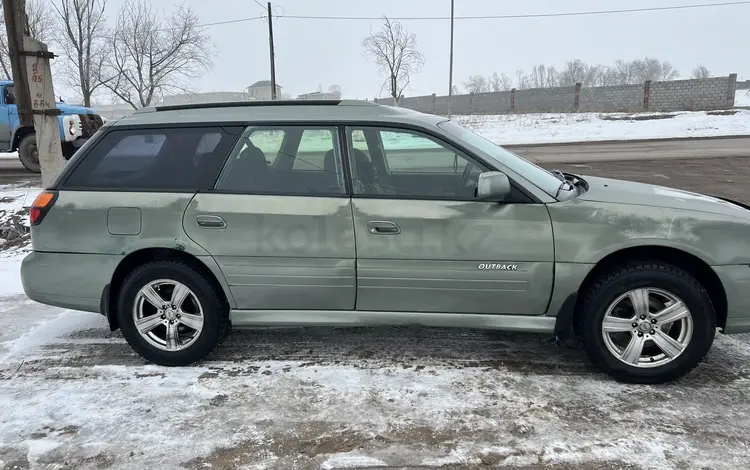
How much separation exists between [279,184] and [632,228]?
7.24 feet

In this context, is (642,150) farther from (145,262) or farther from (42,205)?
(42,205)

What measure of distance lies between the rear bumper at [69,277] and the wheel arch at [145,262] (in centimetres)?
5

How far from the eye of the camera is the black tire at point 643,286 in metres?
3.13

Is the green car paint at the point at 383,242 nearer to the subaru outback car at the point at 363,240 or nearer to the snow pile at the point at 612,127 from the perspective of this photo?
the subaru outback car at the point at 363,240

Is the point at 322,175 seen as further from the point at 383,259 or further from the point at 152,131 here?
the point at 152,131

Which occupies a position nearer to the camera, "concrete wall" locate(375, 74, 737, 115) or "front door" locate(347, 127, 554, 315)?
"front door" locate(347, 127, 554, 315)

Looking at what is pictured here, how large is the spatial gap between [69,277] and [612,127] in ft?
96.4

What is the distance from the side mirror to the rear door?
0.84m

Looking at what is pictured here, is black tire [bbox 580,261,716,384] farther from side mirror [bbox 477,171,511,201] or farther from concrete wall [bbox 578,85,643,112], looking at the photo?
concrete wall [bbox 578,85,643,112]

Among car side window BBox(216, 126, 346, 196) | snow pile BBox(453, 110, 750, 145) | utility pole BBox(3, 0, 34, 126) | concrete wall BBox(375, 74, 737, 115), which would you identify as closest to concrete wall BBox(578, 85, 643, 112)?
concrete wall BBox(375, 74, 737, 115)

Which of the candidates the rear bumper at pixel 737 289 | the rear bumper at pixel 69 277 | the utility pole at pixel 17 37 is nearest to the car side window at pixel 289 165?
the rear bumper at pixel 69 277

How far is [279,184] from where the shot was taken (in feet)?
11.4

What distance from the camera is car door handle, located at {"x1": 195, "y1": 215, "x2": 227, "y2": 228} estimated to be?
11.2 feet

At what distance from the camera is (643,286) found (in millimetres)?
3166
